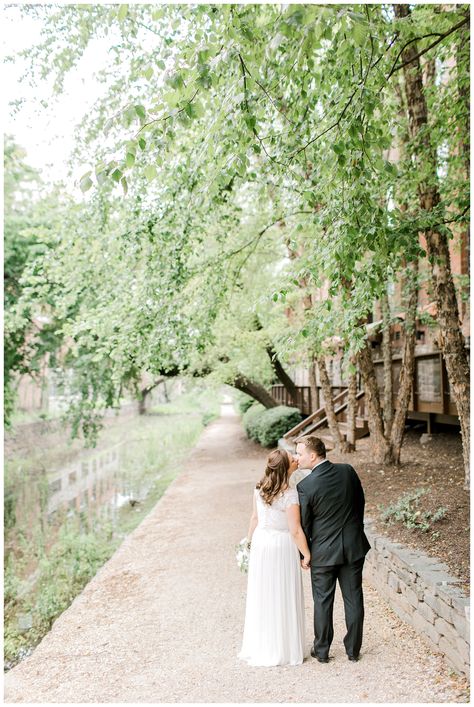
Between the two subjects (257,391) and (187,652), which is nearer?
(187,652)

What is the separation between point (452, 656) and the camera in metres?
4.64

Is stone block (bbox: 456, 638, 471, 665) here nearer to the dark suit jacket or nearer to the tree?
the dark suit jacket

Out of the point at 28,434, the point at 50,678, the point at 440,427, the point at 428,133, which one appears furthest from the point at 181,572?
the point at 28,434

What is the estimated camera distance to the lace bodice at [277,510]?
5031 millimetres

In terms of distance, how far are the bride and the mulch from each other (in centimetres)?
144

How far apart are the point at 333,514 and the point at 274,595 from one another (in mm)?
894

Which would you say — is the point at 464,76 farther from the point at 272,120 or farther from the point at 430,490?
the point at 430,490

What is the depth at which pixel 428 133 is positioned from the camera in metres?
7.14

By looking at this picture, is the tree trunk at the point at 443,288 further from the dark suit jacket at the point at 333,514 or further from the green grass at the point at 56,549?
the green grass at the point at 56,549

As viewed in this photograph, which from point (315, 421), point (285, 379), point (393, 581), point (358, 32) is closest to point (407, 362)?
point (393, 581)

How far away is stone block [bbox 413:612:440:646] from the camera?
16.3ft

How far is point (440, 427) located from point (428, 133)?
26.7 ft

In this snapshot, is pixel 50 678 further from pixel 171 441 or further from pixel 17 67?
pixel 171 441

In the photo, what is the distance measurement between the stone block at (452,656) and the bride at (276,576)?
3.83 feet
